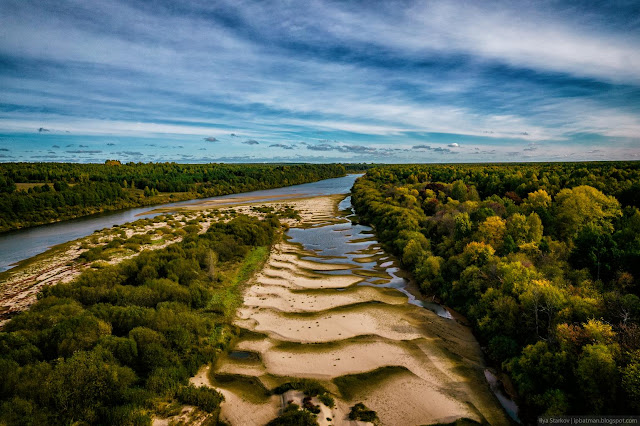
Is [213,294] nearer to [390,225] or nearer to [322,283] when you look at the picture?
[322,283]

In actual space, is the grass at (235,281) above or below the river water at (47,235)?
above

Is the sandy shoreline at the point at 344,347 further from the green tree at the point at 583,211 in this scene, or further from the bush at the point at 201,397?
the green tree at the point at 583,211

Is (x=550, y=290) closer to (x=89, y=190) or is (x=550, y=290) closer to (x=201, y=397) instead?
(x=201, y=397)

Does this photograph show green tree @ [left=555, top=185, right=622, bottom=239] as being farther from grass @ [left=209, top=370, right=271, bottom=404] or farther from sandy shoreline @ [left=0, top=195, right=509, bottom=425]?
grass @ [left=209, top=370, right=271, bottom=404]

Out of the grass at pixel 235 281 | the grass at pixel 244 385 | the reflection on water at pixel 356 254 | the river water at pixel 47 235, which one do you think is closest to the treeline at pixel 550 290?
the reflection on water at pixel 356 254

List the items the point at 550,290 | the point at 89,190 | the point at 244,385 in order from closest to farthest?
the point at 244,385, the point at 550,290, the point at 89,190

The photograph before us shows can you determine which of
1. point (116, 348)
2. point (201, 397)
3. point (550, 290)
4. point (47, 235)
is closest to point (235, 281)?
point (116, 348)
